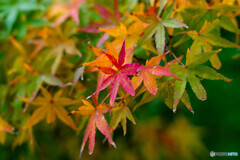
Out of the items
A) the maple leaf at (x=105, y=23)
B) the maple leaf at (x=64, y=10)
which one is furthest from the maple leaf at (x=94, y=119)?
the maple leaf at (x=64, y=10)

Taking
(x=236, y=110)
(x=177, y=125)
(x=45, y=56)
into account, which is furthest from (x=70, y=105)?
(x=236, y=110)

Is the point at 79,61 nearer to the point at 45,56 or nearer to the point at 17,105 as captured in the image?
the point at 45,56

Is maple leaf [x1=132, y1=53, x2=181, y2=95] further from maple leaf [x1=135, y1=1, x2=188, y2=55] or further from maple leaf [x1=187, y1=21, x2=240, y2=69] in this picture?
maple leaf [x1=187, y1=21, x2=240, y2=69]

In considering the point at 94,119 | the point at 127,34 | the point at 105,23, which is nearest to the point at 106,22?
the point at 105,23

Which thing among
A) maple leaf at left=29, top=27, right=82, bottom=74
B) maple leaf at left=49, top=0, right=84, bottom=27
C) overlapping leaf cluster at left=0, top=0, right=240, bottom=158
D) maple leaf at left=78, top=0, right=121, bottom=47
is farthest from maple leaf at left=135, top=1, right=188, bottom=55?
maple leaf at left=49, top=0, right=84, bottom=27

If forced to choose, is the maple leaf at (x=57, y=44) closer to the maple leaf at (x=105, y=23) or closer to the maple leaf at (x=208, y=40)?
the maple leaf at (x=105, y=23)
